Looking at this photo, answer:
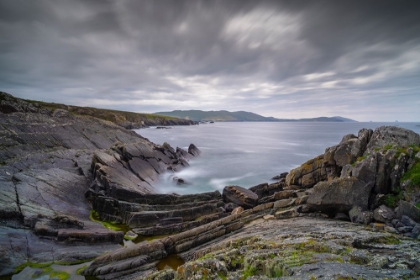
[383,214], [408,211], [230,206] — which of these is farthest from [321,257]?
[230,206]

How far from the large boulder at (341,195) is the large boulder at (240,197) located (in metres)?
6.79

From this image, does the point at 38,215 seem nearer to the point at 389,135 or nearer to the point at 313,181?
the point at 313,181

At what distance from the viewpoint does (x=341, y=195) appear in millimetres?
15266

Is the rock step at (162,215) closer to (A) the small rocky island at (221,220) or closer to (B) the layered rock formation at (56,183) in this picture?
(A) the small rocky island at (221,220)

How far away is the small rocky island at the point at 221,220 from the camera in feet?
30.2

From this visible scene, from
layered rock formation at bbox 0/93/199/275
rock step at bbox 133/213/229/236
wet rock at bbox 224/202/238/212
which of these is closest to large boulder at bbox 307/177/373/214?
wet rock at bbox 224/202/238/212

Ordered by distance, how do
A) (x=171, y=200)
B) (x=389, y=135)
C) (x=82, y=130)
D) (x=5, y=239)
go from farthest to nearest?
(x=82, y=130), (x=171, y=200), (x=389, y=135), (x=5, y=239)

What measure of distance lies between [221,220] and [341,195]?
9.45 m

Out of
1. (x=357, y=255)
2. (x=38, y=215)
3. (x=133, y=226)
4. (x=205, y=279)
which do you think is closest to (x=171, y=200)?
(x=133, y=226)

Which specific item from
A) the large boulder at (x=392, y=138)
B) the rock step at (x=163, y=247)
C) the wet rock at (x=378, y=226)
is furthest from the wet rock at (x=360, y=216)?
the rock step at (x=163, y=247)

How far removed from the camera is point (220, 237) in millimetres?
16031

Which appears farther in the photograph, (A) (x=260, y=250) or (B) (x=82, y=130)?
(B) (x=82, y=130)

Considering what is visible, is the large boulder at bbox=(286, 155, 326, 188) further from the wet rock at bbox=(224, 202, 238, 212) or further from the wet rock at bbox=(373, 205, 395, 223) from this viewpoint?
the wet rock at bbox=(373, 205, 395, 223)

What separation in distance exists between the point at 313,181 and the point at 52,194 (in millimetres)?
27399
